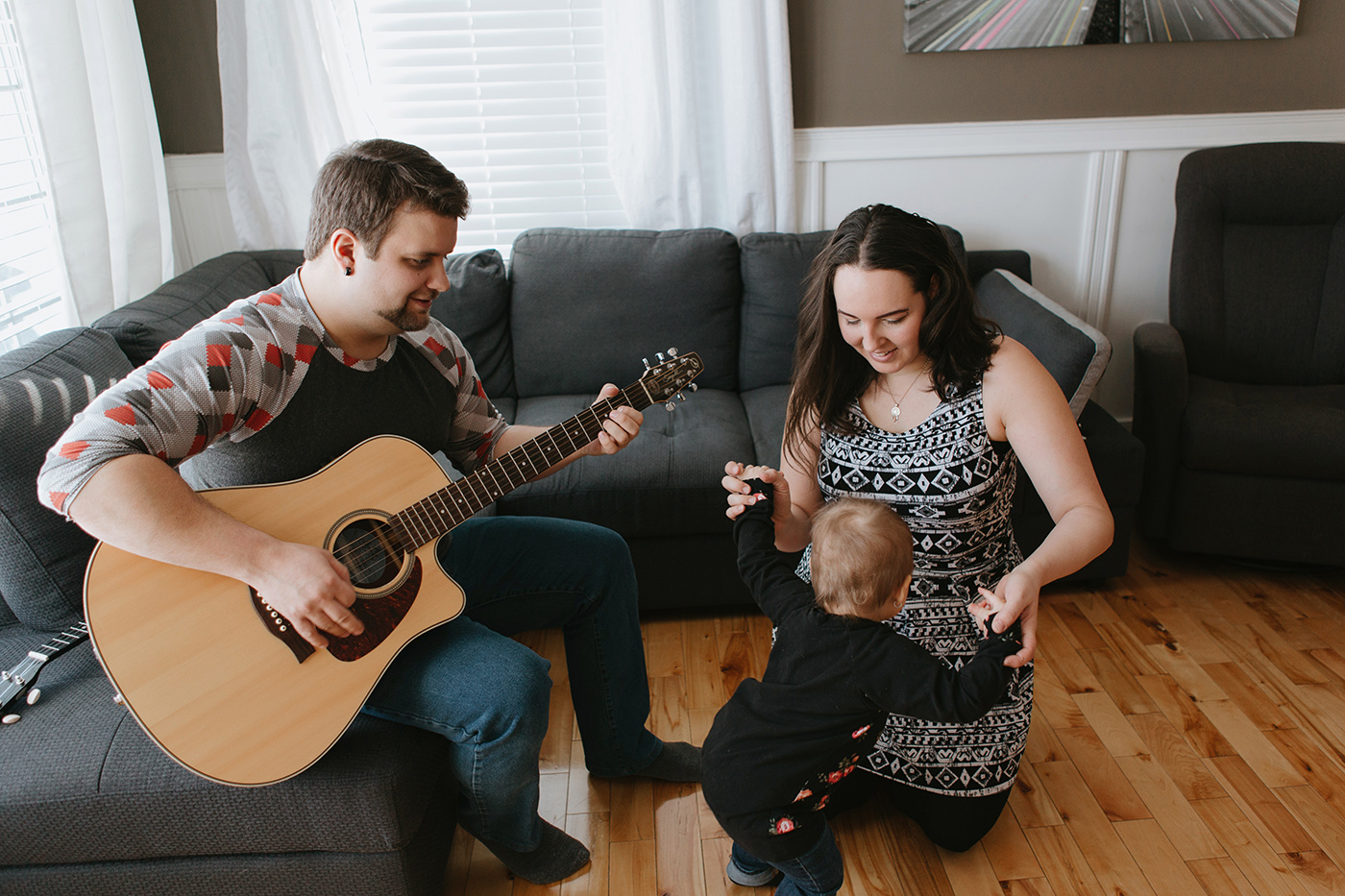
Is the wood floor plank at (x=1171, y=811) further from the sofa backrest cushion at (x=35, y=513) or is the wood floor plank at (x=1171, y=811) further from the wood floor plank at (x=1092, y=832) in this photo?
the sofa backrest cushion at (x=35, y=513)

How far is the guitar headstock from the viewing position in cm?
146

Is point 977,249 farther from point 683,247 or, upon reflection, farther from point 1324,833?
point 1324,833

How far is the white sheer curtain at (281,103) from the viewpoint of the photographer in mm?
2463

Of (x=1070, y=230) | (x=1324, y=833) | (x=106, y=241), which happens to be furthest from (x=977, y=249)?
Answer: (x=106, y=241)

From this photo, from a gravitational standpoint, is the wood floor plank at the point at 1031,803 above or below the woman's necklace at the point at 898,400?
below

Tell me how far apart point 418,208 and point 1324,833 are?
1.84 metres

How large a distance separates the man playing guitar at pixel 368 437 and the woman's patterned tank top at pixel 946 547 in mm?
425

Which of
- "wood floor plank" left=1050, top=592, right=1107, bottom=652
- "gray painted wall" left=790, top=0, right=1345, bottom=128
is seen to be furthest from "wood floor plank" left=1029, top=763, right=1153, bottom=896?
"gray painted wall" left=790, top=0, right=1345, bottom=128

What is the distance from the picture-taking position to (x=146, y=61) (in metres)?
2.61

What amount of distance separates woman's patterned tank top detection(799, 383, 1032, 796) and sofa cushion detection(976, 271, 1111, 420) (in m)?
0.57

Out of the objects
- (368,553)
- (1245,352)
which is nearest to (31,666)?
(368,553)

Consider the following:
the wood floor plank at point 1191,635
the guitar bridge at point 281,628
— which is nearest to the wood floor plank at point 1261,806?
the wood floor plank at point 1191,635

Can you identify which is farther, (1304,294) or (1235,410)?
(1304,294)

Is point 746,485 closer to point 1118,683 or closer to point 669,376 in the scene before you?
point 669,376
